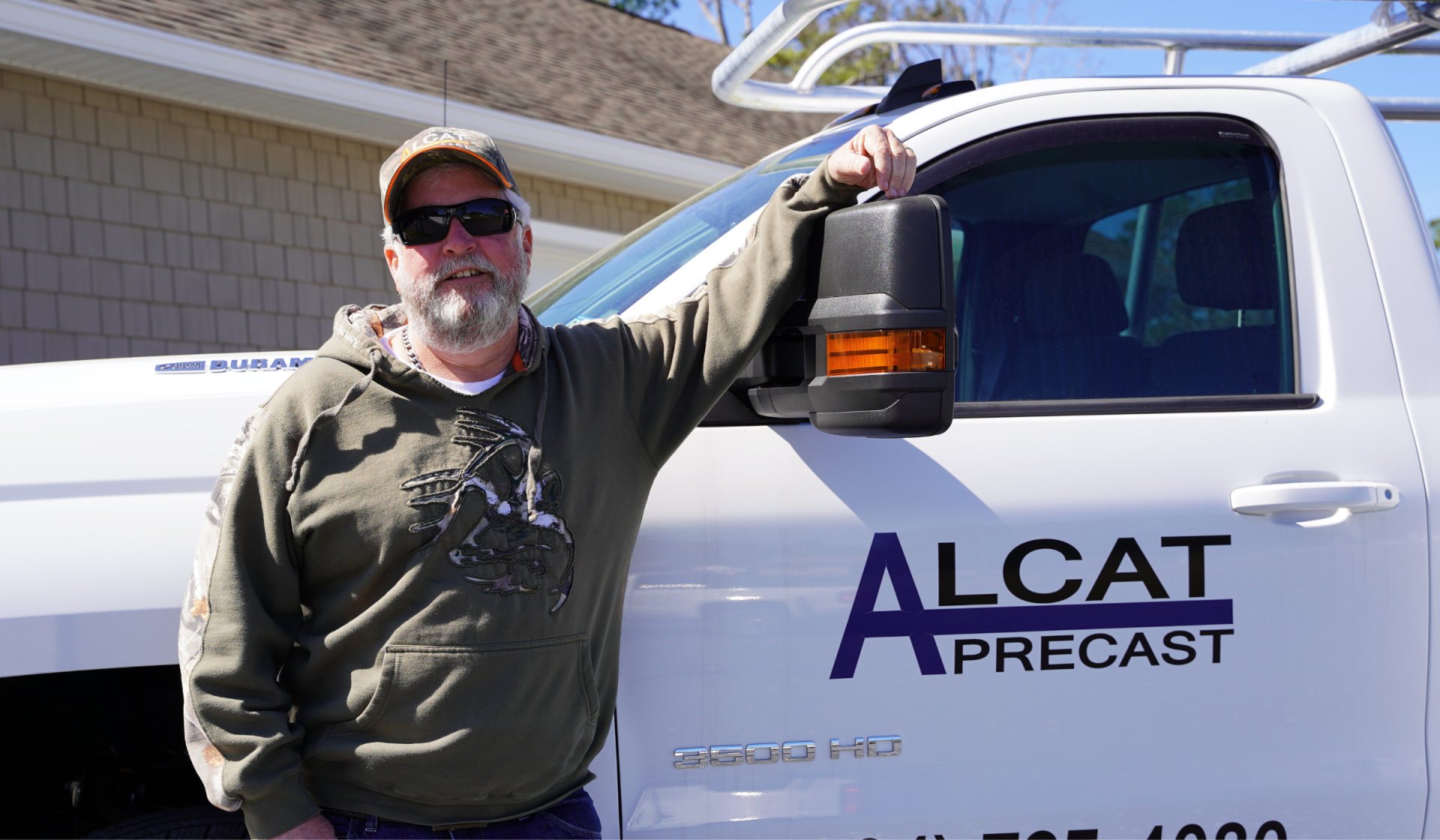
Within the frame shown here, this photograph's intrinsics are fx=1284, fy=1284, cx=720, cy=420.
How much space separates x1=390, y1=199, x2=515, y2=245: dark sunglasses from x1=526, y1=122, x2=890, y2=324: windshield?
42cm

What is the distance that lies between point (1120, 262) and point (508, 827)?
1608mm

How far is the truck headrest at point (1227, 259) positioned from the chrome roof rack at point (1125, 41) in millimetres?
475

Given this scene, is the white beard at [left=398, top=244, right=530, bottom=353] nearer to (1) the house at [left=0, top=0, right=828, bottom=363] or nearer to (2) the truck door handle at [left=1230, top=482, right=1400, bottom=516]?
(2) the truck door handle at [left=1230, top=482, right=1400, bottom=516]

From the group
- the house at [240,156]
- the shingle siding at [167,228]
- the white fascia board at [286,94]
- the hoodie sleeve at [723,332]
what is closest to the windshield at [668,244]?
the hoodie sleeve at [723,332]

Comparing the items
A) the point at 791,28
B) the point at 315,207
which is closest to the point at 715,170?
the point at 315,207

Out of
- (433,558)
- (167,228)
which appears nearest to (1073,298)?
(433,558)

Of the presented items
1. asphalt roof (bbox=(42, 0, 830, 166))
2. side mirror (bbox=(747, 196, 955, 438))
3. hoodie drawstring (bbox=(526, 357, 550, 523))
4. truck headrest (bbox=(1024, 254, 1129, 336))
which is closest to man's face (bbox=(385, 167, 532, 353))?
hoodie drawstring (bbox=(526, 357, 550, 523))

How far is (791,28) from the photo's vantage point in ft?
10.0

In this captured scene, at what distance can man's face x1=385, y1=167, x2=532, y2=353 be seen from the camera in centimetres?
206

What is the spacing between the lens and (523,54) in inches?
388

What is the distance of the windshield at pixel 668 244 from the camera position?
2.59m

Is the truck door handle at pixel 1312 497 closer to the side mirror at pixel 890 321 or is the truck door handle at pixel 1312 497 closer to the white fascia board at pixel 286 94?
the side mirror at pixel 890 321

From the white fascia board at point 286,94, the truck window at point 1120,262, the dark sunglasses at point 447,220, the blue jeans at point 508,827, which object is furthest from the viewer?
the white fascia board at point 286,94

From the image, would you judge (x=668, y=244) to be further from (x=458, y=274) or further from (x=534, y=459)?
(x=534, y=459)
